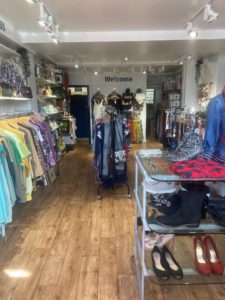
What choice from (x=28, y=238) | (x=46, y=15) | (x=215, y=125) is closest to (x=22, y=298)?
(x=28, y=238)

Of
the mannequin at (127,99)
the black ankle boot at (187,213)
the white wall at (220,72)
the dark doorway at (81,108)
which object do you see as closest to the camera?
the black ankle boot at (187,213)

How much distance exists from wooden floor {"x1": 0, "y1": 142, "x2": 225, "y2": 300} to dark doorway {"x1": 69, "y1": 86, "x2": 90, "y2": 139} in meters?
5.57

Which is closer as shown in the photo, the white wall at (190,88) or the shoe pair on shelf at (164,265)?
the shoe pair on shelf at (164,265)

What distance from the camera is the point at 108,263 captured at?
7.57ft

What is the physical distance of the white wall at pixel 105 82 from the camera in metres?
8.94

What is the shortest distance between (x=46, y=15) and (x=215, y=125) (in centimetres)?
235

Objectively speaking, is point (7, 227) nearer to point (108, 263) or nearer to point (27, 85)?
point (108, 263)

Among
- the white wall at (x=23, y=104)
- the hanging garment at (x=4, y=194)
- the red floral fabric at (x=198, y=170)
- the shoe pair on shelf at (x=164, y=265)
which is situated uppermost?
the white wall at (x=23, y=104)

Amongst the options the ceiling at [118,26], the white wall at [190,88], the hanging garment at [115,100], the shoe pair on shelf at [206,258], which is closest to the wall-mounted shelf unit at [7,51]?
the ceiling at [118,26]

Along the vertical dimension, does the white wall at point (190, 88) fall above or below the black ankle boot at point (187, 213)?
above

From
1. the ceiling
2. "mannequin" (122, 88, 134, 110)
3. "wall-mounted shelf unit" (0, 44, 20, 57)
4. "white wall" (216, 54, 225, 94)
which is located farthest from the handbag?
"mannequin" (122, 88, 134, 110)

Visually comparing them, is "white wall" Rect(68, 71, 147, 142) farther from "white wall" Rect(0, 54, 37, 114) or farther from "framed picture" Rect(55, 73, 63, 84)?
"white wall" Rect(0, 54, 37, 114)

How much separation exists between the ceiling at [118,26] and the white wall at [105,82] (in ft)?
12.0

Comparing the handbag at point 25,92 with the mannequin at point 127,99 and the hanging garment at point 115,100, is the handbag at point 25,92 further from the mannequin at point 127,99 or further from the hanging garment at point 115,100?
the mannequin at point 127,99
